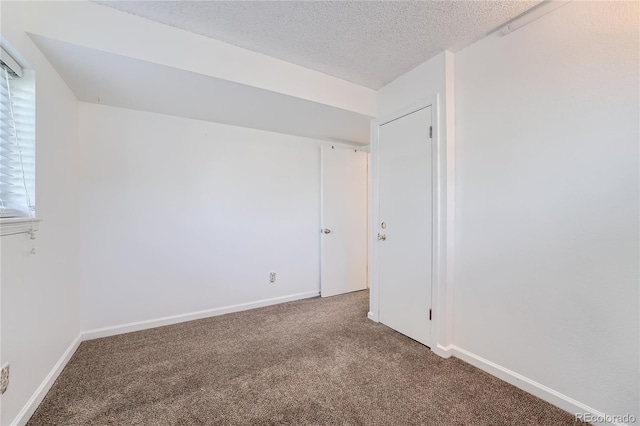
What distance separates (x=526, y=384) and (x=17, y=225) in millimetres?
3113

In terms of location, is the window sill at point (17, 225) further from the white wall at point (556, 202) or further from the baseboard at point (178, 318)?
the white wall at point (556, 202)

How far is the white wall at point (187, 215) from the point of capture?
2469mm

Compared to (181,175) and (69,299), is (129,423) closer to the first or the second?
(69,299)

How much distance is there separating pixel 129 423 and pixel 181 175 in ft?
6.90

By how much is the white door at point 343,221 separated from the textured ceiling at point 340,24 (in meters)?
1.59

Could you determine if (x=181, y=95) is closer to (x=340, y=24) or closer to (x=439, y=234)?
(x=340, y=24)

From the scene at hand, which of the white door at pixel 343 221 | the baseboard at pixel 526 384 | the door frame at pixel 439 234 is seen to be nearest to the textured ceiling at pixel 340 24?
the door frame at pixel 439 234

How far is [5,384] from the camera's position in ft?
4.19

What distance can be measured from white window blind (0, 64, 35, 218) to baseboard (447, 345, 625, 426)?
309 centimetres

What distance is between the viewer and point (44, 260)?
173 centimetres

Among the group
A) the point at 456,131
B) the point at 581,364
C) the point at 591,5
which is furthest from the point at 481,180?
the point at 581,364

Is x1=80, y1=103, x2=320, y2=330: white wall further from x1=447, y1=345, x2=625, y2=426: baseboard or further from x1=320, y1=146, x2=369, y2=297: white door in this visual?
x1=447, y1=345, x2=625, y2=426: baseboard

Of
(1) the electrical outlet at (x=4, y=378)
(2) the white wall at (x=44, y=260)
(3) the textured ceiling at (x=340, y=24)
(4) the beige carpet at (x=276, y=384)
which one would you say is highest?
(3) the textured ceiling at (x=340, y=24)

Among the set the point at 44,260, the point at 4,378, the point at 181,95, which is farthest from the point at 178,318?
the point at 181,95
